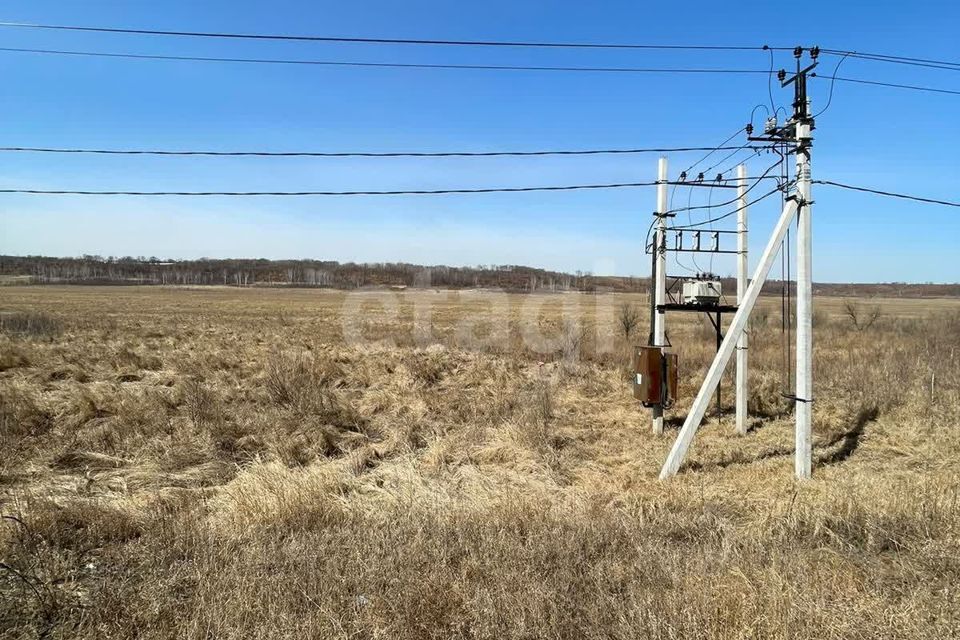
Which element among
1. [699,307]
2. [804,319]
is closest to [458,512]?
[804,319]

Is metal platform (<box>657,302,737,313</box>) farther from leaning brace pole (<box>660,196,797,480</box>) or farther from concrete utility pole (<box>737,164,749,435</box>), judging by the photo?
leaning brace pole (<box>660,196,797,480</box>)

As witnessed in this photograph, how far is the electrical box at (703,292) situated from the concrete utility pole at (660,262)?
17.4 inches

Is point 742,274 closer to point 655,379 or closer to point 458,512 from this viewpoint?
point 655,379

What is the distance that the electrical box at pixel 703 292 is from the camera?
9148 mm

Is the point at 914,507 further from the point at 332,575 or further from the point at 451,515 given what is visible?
the point at 332,575

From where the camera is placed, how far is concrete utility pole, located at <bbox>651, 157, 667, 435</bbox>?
9.44 metres

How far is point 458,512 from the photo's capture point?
512 centimetres

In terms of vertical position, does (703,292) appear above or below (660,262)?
below

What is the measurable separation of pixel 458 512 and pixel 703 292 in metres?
6.12

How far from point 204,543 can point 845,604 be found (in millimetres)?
4518

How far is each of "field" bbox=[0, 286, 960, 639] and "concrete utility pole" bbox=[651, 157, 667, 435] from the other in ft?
5.66

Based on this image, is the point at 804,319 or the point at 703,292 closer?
the point at 804,319

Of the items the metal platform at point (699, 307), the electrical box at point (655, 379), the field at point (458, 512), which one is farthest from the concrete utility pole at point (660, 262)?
the field at point (458, 512)

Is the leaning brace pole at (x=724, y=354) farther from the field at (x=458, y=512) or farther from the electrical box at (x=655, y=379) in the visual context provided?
the electrical box at (x=655, y=379)
